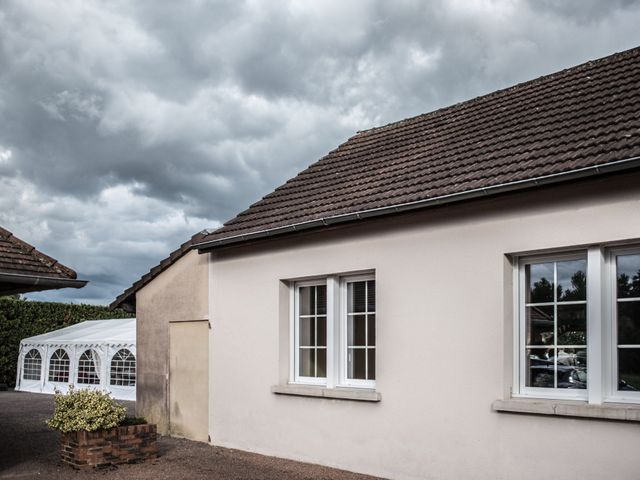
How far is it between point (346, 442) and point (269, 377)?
1881mm

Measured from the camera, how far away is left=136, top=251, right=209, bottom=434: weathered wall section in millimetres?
12977

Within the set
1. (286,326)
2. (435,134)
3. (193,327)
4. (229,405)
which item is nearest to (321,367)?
(286,326)

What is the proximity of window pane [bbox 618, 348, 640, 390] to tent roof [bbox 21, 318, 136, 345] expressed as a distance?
1685 cm

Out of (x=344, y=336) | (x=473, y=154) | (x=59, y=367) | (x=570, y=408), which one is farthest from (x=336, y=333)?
(x=59, y=367)

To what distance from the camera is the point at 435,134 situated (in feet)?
38.0

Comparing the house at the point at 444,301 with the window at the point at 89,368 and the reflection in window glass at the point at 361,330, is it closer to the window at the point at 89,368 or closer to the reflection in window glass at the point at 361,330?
the reflection in window glass at the point at 361,330

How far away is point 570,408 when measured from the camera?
7.38m

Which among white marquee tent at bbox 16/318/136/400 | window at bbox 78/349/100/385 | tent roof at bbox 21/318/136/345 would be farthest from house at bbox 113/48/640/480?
window at bbox 78/349/100/385

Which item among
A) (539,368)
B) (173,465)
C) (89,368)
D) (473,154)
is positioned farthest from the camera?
(89,368)

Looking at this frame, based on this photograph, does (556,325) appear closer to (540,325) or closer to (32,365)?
(540,325)

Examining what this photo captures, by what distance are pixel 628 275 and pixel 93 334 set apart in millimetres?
19652

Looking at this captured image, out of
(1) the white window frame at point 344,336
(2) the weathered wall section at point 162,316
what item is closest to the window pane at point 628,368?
(1) the white window frame at point 344,336

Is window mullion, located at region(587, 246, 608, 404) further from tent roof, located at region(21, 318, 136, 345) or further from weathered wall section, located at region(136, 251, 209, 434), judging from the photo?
tent roof, located at region(21, 318, 136, 345)

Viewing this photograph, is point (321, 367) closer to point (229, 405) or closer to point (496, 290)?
point (229, 405)
